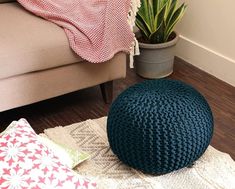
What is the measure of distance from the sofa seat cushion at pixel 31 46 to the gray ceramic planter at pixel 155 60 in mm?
533

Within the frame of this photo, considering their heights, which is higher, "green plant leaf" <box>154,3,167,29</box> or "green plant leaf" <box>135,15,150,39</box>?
"green plant leaf" <box>154,3,167,29</box>

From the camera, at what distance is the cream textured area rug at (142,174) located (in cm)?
141

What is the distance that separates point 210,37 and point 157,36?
1.05 feet

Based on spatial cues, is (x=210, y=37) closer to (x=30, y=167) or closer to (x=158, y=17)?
(x=158, y=17)

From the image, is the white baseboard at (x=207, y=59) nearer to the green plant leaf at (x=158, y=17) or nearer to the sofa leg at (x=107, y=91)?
the green plant leaf at (x=158, y=17)

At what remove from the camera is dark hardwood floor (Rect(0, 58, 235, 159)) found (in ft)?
5.89

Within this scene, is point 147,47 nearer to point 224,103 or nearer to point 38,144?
point 224,103

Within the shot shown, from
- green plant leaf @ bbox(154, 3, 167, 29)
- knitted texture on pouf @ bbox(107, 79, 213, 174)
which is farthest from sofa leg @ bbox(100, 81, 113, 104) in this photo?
knitted texture on pouf @ bbox(107, 79, 213, 174)

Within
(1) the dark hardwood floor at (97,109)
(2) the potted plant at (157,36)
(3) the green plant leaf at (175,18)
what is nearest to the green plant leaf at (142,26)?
(2) the potted plant at (157,36)

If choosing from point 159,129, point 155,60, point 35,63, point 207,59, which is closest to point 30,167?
point 159,129

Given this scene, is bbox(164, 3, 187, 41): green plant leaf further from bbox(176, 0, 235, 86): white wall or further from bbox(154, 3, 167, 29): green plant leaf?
bbox(176, 0, 235, 86): white wall

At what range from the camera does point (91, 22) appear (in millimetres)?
1793

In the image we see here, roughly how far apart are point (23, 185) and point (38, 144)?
0.18 metres

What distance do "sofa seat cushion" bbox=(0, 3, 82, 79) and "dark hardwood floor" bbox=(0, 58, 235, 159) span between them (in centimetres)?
29
